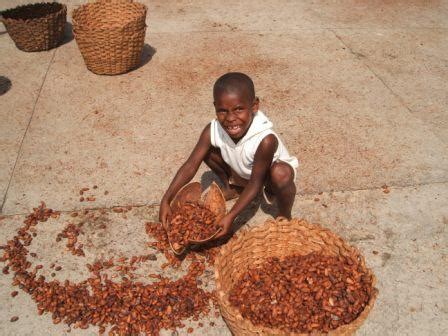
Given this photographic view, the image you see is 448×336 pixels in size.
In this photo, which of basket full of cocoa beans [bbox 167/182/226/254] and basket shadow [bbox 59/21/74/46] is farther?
basket shadow [bbox 59/21/74/46]

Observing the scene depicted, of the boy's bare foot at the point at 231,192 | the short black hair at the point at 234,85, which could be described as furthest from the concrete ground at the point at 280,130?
the short black hair at the point at 234,85

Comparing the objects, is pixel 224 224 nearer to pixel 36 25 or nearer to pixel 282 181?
pixel 282 181

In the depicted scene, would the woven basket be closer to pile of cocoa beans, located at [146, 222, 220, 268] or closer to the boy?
the boy

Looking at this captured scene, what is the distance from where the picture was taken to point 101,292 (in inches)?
107

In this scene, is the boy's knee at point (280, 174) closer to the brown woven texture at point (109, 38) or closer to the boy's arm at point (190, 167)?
the boy's arm at point (190, 167)

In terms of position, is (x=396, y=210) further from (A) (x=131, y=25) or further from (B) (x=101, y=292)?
(A) (x=131, y=25)

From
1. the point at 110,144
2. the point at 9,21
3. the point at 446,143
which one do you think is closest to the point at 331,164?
the point at 446,143

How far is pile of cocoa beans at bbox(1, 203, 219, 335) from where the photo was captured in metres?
2.60

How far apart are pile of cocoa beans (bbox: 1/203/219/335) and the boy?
0.43m

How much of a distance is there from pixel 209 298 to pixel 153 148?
6.01 feet

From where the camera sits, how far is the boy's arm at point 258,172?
276 centimetres

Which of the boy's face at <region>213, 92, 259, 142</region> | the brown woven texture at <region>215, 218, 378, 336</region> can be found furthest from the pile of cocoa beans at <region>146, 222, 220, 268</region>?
the boy's face at <region>213, 92, 259, 142</region>

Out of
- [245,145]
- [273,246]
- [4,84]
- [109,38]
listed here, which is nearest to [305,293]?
[273,246]

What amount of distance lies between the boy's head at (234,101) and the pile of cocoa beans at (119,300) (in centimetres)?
105
